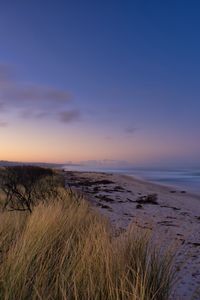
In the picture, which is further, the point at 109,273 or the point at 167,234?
Result: the point at 167,234

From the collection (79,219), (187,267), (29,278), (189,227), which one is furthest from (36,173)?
(29,278)

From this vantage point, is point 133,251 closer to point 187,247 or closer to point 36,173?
point 187,247

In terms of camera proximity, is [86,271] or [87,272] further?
[87,272]

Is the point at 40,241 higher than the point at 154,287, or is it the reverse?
the point at 40,241

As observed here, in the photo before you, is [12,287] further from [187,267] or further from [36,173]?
[36,173]

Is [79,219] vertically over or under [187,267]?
over

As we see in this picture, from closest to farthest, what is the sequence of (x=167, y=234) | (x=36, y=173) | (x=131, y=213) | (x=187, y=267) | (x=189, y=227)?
(x=187, y=267)
(x=167, y=234)
(x=189, y=227)
(x=131, y=213)
(x=36, y=173)

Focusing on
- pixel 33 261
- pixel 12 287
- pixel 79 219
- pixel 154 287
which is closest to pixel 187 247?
pixel 79 219

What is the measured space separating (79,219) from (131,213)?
4.79 m

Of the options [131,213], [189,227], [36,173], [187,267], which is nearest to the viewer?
[187,267]

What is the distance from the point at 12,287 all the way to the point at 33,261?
2.19 feet

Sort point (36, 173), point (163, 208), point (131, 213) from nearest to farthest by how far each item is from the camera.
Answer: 1. point (131, 213)
2. point (163, 208)
3. point (36, 173)

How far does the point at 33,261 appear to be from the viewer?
12.0 feet

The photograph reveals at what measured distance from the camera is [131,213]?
35.5 feet
